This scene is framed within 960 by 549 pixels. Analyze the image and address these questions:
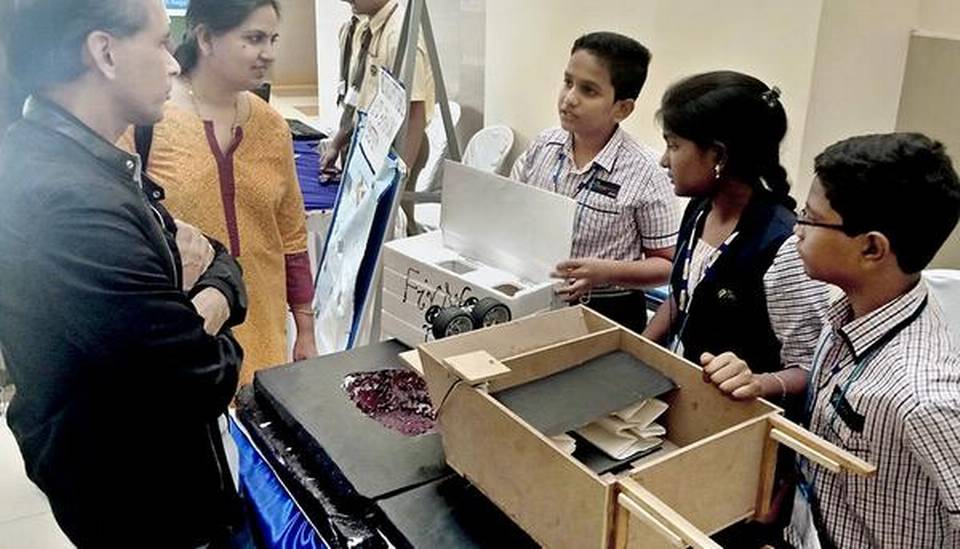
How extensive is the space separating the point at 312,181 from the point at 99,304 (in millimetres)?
2052

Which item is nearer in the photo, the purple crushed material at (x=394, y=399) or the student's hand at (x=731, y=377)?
the student's hand at (x=731, y=377)

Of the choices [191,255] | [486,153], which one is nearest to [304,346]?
[191,255]

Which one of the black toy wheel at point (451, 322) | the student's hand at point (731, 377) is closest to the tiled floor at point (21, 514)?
the black toy wheel at point (451, 322)

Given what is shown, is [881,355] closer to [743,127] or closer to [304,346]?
[743,127]

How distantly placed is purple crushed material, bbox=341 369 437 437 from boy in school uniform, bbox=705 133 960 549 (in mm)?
439

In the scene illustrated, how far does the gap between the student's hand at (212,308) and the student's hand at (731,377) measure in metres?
0.69

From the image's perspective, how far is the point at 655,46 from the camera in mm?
2807

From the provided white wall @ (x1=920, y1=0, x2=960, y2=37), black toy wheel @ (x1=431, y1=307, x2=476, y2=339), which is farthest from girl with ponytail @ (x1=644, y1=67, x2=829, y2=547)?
white wall @ (x1=920, y1=0, x2=960, y2=37)

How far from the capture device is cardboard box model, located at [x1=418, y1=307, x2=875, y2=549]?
77cm

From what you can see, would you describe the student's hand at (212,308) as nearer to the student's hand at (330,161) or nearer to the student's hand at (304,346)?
the student's hand at (304,346)

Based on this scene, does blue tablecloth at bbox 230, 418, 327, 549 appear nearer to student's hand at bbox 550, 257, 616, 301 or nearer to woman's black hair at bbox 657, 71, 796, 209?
student's hand at bbox 550, 257, 616, 301

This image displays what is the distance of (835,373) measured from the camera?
1067mm

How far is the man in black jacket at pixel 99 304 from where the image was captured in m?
0.91

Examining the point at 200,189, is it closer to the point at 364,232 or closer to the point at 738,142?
the point at 364,232
